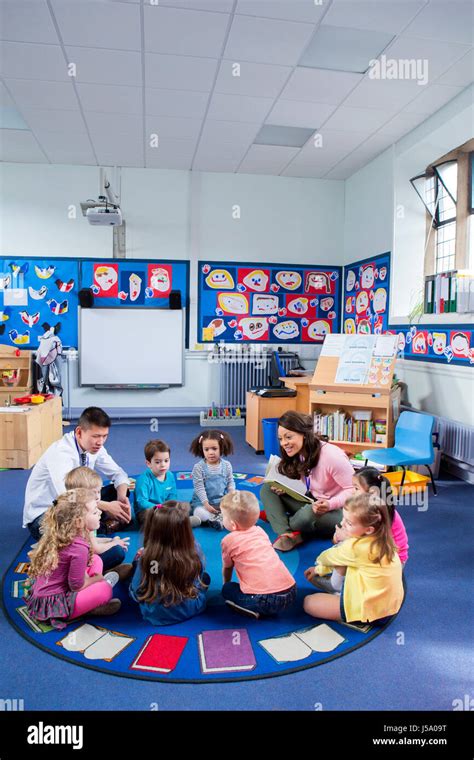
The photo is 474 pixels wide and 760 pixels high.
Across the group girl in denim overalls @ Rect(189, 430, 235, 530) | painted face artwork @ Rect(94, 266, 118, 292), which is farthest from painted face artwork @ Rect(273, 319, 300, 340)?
girl in denim overalls @ Rect(189, 430, 235, 530)

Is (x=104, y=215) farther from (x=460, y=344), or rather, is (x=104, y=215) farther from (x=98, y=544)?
(x=98, y=544)

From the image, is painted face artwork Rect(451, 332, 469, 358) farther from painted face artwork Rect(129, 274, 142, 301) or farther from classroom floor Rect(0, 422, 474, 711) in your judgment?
painted face artwork Rect(129, 274, 142, 301)

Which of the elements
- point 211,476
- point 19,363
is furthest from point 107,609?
point 19,363

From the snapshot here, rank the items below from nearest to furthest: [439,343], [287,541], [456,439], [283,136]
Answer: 1. [287,541]
2. [456,439]
3. [439,343]
4. [283,136]

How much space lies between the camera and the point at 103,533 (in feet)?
10.5

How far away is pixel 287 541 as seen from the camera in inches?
120

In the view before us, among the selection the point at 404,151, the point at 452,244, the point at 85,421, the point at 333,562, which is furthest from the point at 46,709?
the point at 404,151

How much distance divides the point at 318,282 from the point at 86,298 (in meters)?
3.15

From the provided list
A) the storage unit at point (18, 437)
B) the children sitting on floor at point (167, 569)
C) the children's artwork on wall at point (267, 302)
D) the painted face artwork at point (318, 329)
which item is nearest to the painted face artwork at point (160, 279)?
the children's artwork on wall at point (267, 302)

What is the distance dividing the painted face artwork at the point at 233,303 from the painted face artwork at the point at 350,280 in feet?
4.63

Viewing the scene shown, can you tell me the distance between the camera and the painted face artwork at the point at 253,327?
7047 mm

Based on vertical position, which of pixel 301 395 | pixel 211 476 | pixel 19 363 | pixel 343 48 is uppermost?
pixel 343 48

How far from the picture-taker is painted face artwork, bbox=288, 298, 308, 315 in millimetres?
7148
